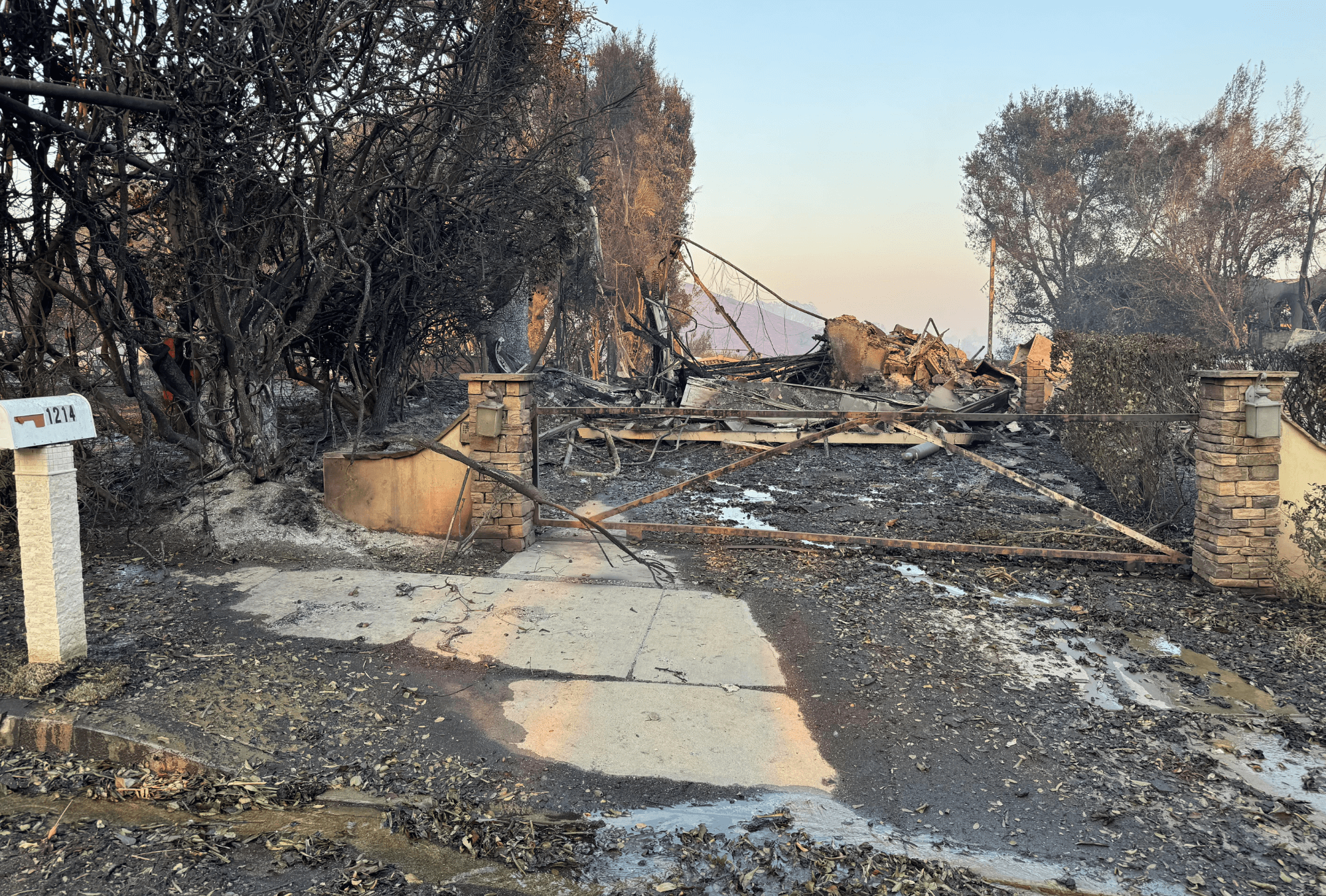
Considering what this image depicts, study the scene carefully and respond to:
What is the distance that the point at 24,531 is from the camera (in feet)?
12.5

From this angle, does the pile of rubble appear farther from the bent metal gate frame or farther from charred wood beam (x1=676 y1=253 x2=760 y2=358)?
the bent metal gate frame

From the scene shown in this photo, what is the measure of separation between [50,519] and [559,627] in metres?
2.64

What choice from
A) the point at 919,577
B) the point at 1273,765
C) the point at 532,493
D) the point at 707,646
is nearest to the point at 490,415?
the point at 532,493

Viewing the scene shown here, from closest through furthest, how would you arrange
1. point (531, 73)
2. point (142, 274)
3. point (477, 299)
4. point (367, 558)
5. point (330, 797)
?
point (330, 797) → point (367, 558) → point (142, 274) → point (531, 73) → point (477, 299)

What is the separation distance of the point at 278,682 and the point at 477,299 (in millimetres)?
7692

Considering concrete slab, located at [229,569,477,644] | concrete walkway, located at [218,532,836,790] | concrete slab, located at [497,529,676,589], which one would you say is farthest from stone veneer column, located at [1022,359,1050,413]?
concrete slab, located at [229,569,477,644]

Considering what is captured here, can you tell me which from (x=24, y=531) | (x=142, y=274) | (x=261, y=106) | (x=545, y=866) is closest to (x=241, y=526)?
(x=142, y=274)

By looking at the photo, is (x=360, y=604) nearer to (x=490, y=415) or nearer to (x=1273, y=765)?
(x=490, y=415)

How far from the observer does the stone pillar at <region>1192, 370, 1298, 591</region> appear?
211 inches

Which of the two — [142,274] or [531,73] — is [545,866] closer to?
[142,274]

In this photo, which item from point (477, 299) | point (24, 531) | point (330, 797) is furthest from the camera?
point (477, 299)

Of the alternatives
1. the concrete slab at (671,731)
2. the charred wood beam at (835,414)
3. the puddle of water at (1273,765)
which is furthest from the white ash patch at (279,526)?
the puddle of water at (1273,765)

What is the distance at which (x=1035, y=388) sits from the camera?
14492 mm

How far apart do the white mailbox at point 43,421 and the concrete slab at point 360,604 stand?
1.57 m
